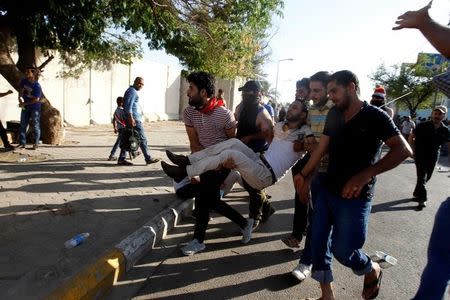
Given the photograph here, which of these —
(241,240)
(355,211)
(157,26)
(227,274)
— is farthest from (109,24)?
(355,211)

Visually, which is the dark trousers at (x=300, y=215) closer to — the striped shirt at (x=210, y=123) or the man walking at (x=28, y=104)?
the striped shirt at (x=210, y=123)

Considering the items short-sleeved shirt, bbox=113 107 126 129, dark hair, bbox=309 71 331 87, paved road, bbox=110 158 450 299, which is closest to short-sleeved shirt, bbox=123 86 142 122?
short-sleeved shirt, bbox=113 107 126 129

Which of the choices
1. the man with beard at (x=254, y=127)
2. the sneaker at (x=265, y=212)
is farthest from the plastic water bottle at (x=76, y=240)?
the sneaker at (x=265, y=212)

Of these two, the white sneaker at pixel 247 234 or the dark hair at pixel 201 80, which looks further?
the white sneaker at pixel 247 234

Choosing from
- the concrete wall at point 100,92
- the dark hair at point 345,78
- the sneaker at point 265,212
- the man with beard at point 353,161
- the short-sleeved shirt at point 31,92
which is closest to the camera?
the man with beard at point 353,161

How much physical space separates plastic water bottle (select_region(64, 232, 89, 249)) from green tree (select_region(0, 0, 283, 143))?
17.9ft

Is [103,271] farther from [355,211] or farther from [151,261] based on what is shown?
[355,211]

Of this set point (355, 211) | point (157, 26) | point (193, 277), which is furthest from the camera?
point (157, 26)

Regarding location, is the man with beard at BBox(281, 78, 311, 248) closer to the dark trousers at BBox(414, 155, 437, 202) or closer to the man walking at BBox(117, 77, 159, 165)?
the dark trousers at BBox(414, 155, 437, 202)

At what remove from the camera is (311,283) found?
349 cm

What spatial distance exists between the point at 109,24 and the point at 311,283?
9000 millimetres

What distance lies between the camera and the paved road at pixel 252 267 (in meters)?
3.24

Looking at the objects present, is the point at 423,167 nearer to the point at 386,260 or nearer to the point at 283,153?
the point at 386,260

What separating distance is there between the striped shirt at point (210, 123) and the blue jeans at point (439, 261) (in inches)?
99.0
